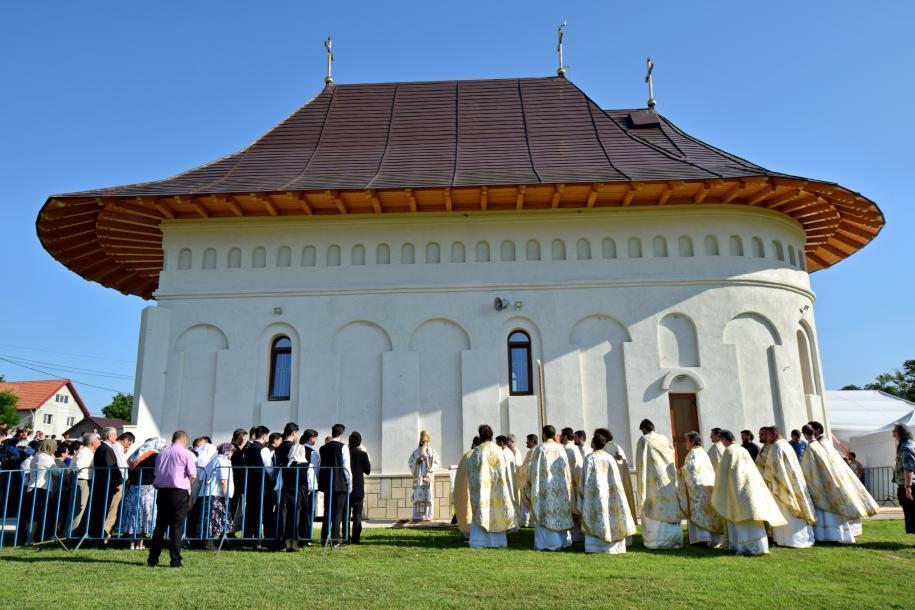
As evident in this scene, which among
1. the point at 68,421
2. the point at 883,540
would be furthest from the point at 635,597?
the point at 68,421

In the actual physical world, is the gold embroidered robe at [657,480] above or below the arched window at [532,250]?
below

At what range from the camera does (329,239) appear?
14.6 meters

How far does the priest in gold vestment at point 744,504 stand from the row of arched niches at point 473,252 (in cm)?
641

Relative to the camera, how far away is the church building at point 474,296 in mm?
13672

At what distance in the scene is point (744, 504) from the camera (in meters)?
8.32

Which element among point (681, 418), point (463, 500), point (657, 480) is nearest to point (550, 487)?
point (657, 480)

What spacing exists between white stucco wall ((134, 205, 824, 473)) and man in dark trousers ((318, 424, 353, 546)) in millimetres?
4281

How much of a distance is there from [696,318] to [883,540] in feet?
18.1

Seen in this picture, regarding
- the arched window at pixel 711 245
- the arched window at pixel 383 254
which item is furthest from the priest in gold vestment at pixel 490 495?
the arched window at pixel 711 245

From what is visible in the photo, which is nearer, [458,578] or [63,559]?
[458,578]

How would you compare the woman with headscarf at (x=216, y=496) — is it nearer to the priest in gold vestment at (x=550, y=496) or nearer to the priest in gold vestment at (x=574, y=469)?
the priest in gold vestment at (x=550, y=496)

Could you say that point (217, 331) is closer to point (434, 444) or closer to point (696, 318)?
point (434, 444)

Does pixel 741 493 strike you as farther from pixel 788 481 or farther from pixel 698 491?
pixel 788 481

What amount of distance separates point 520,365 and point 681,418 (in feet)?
10.5
